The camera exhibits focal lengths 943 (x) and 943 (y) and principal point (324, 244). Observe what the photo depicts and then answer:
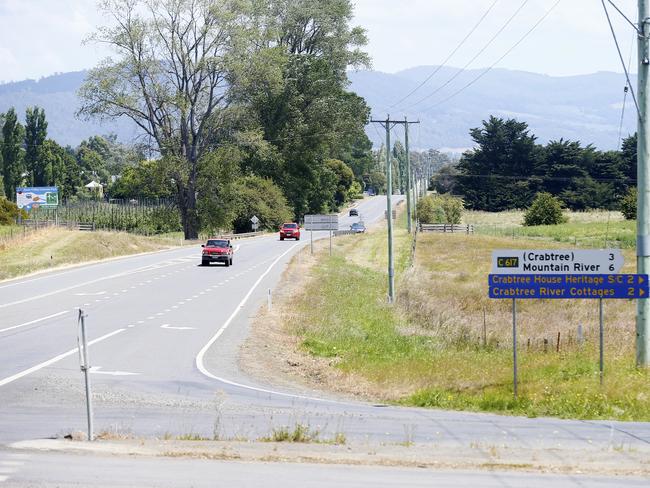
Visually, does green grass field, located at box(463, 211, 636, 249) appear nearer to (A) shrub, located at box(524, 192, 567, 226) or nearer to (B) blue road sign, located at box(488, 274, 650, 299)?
(A) shrub, located at box(524, 192, 567, 226)

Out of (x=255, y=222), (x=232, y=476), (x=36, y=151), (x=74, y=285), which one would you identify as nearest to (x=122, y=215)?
(x=255, y=222)

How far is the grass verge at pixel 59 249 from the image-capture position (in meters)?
53.5

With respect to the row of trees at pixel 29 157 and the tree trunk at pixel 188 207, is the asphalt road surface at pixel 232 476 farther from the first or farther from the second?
the row of trees at pixel 29 157

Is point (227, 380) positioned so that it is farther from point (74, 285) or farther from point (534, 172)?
point (534, 172)

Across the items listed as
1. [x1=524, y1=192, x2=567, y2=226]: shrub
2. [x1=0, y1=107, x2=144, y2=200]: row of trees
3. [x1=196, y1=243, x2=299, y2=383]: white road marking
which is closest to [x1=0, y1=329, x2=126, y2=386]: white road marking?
[x1=196, y1=243, x2=299, y2=383]: white road marking

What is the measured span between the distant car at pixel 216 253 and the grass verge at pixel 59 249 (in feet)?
26.4

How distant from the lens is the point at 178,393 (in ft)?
60.1

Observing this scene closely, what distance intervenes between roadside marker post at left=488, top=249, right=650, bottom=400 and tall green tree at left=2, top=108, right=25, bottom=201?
10369 centimetres

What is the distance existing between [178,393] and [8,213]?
63.5 m

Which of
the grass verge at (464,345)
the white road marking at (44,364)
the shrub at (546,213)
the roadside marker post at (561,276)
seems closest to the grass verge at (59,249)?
the grass verge at (464,345)

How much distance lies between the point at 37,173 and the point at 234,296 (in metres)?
94.1

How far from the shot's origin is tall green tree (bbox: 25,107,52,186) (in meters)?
126

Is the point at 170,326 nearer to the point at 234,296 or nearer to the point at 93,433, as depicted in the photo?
the point at 234,296

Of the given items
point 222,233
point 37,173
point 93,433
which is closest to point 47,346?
point 93,433
